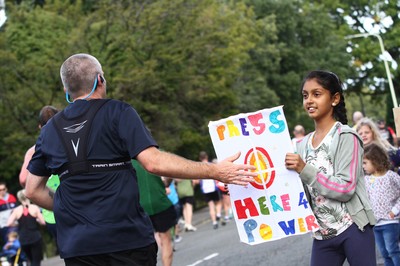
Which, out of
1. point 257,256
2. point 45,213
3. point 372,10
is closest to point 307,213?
point 45,213

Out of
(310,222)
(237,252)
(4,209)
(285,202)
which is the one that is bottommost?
(237,252)

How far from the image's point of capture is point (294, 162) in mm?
5016

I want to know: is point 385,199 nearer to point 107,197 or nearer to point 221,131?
point 221,131

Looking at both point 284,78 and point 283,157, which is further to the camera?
point 284,78

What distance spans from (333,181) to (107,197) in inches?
53.8

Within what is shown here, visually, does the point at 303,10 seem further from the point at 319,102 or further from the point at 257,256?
the point at 319,102

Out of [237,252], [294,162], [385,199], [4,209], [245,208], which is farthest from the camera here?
[4,209]

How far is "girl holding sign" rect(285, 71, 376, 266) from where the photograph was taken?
5047mm

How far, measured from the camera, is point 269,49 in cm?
4672

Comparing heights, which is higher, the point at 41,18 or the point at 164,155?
the point at 41,18

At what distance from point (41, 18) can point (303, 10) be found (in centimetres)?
2658

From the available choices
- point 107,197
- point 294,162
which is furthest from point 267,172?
point 107,197

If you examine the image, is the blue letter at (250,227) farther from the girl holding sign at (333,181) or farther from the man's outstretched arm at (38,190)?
the man's outstretched arm at (38,190)

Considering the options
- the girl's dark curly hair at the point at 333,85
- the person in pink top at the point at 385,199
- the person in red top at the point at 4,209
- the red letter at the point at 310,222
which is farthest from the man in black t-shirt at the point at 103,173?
the person in red top at the point at 4,209
